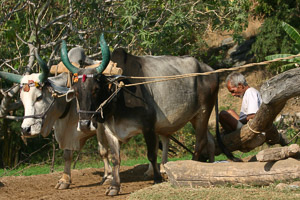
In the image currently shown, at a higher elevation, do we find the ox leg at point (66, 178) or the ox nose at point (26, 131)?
the ox nose at point (26, 131)

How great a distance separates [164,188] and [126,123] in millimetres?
1168

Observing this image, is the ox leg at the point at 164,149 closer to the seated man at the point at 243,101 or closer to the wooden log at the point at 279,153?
the seated man at the point at 243,101

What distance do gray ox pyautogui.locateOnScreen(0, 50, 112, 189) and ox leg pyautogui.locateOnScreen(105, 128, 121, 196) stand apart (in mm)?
364

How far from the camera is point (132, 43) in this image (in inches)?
396

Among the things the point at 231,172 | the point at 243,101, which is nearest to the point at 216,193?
the point at 231,172

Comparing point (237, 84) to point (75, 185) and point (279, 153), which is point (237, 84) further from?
point (75, 185)

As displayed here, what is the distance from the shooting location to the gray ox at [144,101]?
6523mm

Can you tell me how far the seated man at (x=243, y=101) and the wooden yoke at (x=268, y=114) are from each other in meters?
0.20

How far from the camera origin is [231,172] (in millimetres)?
5840

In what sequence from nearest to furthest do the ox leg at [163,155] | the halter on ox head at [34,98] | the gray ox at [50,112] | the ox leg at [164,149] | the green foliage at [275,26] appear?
1. the halter on ox head at [34,98]
2. the gray ox at [50,112]
3. the ox leg at [163,155]
4. the ox leg at [164,149]
5. the green foliage at [275,26]

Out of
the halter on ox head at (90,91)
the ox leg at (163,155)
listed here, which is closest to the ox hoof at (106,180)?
the ox leg at (163,155)

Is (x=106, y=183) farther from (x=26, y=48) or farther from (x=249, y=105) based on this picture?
(x=26, y=48)

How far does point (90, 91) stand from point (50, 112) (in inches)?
44.1

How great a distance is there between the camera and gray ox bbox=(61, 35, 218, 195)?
21.4 feet
